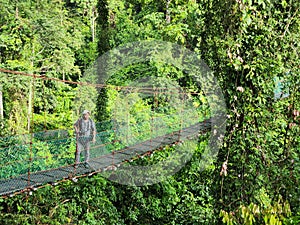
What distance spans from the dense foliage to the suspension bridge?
0.29 metres

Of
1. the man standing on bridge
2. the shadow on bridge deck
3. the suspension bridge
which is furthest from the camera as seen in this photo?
the man standing on bridge

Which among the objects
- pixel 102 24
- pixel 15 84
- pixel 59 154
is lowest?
pixel 59 154

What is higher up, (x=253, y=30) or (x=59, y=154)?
(x=253, y=30)

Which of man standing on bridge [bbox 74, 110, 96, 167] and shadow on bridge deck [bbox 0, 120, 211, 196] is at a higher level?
man standing on bridge [bbox 74, 110, 96, 167]

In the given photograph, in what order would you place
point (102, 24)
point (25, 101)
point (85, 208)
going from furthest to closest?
point (102, 24) < point (25, 101) < point (85, 208)

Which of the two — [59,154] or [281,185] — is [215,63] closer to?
[281,185]

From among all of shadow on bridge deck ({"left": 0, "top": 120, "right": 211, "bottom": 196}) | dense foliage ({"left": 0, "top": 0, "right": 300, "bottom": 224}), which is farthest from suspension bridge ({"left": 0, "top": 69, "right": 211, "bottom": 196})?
dense foliage ({"left": 0, "top": 0, "right": 300, "bottom": 224})

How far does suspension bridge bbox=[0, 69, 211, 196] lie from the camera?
306 cm

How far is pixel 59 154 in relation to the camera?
450 centimetres

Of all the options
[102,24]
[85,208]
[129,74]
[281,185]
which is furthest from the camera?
[102,24]

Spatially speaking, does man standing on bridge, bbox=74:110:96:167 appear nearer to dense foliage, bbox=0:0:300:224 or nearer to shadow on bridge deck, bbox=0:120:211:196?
shadow on bridge deck, bbox=0:120:211:196

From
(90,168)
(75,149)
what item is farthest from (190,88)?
(90,168)

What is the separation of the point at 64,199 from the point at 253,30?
365 centimetres

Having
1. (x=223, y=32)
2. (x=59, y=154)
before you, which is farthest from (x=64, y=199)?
→ (x=223, y=32)
